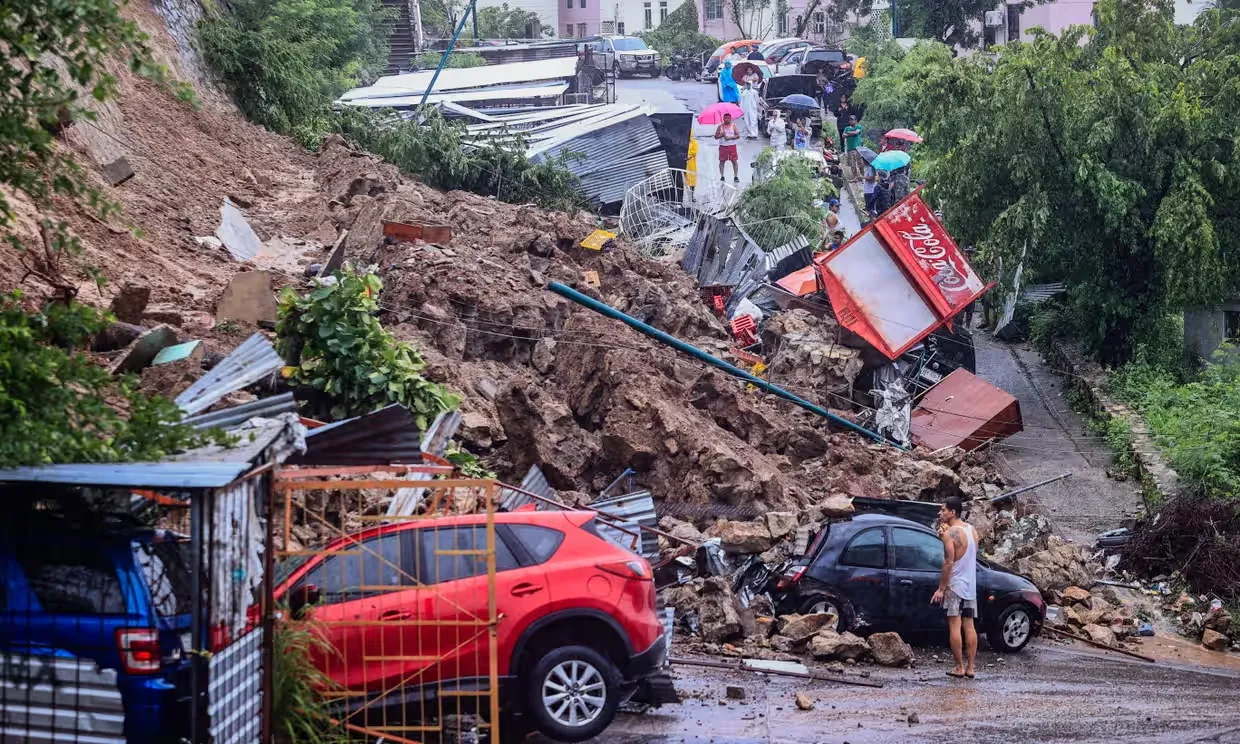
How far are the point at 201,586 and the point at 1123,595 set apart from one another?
11.3 metres

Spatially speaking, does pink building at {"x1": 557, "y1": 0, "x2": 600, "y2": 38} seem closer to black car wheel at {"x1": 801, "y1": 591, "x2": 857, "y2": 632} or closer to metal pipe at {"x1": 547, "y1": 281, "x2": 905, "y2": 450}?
metal pipe at {"x1": 547, "y1": 281, "x2": 905, "y2": 450}

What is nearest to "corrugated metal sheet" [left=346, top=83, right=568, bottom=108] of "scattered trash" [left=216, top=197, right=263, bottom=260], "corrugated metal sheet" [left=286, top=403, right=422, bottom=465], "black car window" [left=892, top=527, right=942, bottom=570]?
"scattered trash" [left=216, top=197, right=263, bottom=260]

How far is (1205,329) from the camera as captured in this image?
23.2 m

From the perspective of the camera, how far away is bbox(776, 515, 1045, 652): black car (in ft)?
38.7

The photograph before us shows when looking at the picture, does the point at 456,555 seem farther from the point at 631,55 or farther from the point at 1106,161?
the point at 631,55

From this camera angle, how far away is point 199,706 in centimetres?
631

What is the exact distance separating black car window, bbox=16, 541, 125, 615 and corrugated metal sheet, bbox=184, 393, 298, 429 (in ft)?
4.90

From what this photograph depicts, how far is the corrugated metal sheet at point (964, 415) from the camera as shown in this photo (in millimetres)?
19766

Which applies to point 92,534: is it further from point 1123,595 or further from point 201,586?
Result: point 1123,595

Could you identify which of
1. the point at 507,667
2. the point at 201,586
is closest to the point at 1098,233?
A: the point at 507,667

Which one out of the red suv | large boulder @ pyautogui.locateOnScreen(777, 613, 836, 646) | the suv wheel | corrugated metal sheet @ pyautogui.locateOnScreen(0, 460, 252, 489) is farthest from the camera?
large boulder @ pyautogui.locateOnScreen(777, 613, 836, 646)

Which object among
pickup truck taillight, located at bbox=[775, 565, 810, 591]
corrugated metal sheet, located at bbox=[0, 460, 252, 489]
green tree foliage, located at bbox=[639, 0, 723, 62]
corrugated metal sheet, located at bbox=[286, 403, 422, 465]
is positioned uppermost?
green tree foliage, located at bbox=[639, 0, 723, 62]

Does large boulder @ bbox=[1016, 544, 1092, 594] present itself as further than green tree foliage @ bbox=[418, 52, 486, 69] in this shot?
No

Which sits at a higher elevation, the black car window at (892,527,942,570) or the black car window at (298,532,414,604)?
the black car window at (298,532,414,604)
